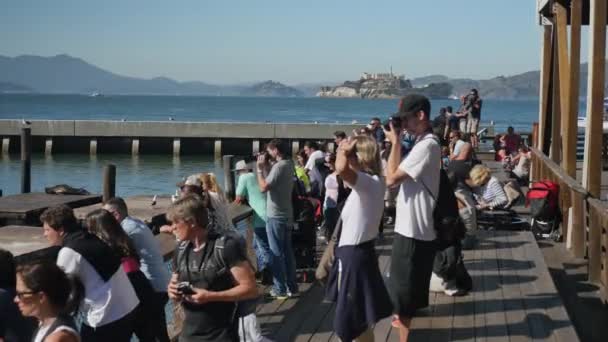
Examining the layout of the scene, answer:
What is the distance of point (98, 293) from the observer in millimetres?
5465

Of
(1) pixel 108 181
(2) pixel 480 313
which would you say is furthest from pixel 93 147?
(2) pixel 480 313

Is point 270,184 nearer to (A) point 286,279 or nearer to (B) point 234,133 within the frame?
(A) point 286,279

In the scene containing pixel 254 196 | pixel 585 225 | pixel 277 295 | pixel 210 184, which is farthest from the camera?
pixel 585 225

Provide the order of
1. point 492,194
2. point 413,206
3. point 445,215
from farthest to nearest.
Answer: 1. point 492,194
2. point 445,215
3. point 413,206

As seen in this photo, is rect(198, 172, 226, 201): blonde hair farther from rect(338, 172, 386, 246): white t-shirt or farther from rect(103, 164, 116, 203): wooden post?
rect(103, 164, 116, 203): wooden post

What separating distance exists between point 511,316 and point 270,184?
2675mm

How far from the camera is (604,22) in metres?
10.2

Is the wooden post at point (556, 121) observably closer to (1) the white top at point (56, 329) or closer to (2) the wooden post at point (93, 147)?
(1) the white top at point (56, 329)

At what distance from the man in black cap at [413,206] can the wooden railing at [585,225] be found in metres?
3.39

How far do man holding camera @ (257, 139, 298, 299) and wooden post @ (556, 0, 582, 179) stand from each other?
4443mm

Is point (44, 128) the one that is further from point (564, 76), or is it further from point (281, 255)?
point (281, 255)

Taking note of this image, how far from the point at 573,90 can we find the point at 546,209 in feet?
5.25

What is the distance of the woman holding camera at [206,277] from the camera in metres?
4.82

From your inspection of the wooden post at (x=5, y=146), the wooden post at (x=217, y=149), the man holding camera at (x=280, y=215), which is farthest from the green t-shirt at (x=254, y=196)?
the wooden post at (x=5, y=146)
